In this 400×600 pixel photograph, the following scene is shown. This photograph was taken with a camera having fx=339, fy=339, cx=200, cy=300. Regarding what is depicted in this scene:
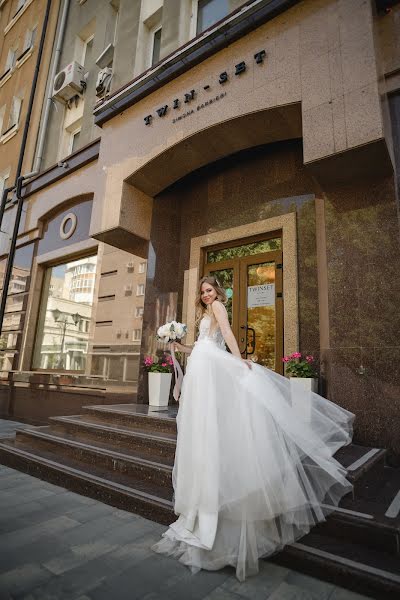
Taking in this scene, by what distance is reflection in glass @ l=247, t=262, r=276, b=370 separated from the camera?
6.14 meters

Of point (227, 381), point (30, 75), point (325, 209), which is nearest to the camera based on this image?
point (227, 381)

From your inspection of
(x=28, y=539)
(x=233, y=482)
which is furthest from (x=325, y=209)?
(x=28, y=539)

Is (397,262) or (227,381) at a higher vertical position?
(397,262)

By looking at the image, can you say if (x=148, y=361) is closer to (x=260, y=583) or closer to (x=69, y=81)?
(x=260, y=583)

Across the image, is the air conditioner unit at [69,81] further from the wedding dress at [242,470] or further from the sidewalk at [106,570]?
the sidewalk at [106,570]

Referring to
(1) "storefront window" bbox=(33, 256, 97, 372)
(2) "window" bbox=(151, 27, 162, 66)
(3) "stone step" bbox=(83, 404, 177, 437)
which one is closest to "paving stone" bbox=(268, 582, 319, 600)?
(3) "stone step" bbox=(83, 404, 177, 437)

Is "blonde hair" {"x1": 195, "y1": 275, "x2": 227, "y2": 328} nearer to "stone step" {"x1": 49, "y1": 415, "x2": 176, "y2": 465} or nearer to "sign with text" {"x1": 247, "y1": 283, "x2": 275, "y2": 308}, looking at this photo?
"stone step" {"x1": 49, "y1": 415, "x2": 176, "y2": 465}

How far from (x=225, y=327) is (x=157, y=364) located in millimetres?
3728

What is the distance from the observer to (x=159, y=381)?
630 centimetres

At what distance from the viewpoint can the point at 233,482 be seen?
247 cm

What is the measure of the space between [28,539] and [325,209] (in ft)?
17.2

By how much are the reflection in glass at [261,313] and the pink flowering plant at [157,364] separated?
61.2 inches

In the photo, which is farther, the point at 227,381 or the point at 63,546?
the point at 227,381

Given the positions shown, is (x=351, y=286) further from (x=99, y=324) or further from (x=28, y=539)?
(x=99, y=324)
